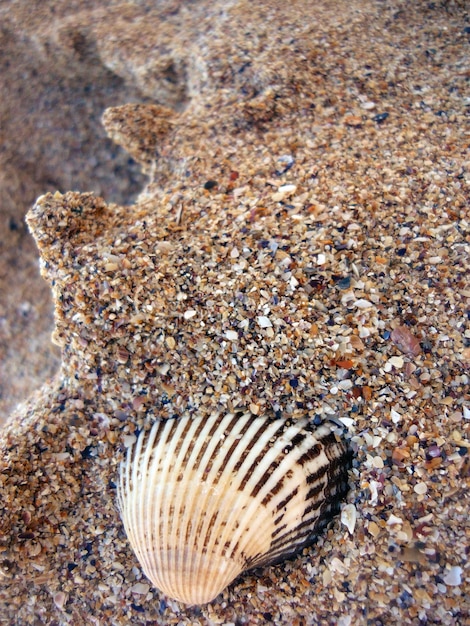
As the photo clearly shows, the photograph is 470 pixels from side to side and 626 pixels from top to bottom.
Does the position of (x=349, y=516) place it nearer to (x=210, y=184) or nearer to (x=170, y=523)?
(x=170, y=523)

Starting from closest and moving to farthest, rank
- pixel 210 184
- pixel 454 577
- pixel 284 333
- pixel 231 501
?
pixel 454 577 → pixel 231 501 → pixel 284 333 → pixel 210 184

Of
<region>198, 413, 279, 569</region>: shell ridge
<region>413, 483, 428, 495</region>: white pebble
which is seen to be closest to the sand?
<region>413, 483, 428, 495</region>: white pebble

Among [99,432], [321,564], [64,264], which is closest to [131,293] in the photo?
[64,264]

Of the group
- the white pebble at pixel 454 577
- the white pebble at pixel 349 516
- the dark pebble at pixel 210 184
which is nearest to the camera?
the white pebble at pixel 454 577

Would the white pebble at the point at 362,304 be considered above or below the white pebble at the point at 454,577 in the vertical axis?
above

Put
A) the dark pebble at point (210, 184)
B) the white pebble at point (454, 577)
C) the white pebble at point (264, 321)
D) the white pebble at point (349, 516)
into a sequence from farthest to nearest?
the dark pebble at point (210, 184) < the white pebble at point (264, 321) < the white pebble at point (349, 516) < the white pebble at point (454, 577)

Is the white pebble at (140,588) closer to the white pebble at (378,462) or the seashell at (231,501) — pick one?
the seashell at (231,501)

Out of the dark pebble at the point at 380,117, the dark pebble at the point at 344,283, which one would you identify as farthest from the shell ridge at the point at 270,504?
the dark pebble at the point at 380,117

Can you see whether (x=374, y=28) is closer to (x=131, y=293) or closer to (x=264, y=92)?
(x=264, y=92)

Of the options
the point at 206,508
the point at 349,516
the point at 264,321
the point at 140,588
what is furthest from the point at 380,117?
the point at 140,588
